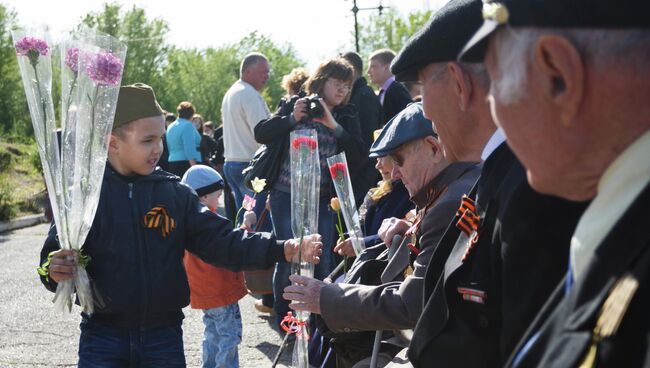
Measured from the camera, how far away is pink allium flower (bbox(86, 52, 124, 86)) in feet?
13.0

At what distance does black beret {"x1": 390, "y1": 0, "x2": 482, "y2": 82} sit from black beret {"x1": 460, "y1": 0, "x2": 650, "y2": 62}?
1029 millimetres

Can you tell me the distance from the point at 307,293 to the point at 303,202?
0.90 m

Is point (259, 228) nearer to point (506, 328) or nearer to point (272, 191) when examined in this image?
point (272, 191)

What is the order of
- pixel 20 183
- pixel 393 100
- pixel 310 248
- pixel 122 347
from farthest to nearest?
1. pixel 20 183
2. pixel 393 100
3. pixel 310 248
4. pixel 122 347

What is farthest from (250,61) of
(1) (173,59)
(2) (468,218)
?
(1) (173,59)

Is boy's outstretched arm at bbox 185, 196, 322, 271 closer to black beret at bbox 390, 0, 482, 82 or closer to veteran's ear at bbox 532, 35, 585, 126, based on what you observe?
black beret at bbox 390, 0, 482, 82

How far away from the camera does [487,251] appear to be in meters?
2.05

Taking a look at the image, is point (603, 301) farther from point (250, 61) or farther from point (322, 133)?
point (250, 61)

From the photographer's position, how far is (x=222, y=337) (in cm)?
554

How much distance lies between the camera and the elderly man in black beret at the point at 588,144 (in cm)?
124

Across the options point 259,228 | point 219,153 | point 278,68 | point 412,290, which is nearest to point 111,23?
point 278,68

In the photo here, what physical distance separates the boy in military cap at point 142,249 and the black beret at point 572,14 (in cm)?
271

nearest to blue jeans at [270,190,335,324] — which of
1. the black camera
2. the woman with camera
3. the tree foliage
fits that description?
the woman with camera

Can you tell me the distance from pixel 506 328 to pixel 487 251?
25cm
